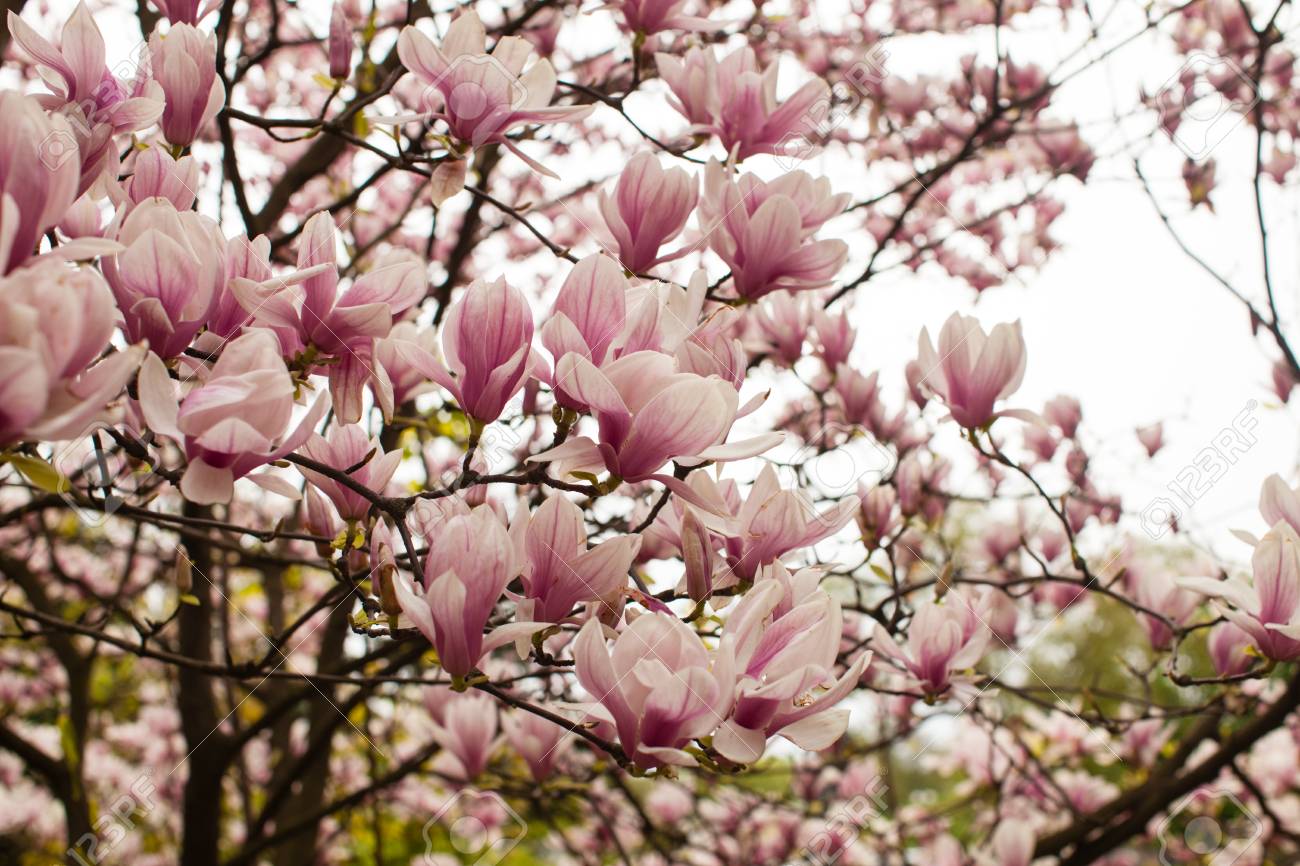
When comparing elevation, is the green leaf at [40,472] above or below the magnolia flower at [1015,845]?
above

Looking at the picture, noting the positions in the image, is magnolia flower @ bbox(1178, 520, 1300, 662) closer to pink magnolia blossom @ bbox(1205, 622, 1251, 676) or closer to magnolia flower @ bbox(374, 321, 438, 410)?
pink magnolia blossom @ bbox(1205, 622, 1251, 676)

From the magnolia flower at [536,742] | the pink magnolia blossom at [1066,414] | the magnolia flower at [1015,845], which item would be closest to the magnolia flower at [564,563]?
the magnolia flower at [536,742]

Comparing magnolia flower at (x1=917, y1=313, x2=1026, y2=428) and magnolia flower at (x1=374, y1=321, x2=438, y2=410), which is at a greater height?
magnolia flower at (x1=374, y1=321, x2=438, y2=410)

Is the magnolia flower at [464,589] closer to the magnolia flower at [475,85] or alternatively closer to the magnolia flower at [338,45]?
the magnolia flower at [475,85]

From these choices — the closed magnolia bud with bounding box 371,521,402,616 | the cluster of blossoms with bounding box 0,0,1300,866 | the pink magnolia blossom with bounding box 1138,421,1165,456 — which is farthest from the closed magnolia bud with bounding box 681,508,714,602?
the pink magnolia blossom with bounding box 1138,421,1165,456

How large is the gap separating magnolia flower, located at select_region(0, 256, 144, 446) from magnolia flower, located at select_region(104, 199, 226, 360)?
0.68ft

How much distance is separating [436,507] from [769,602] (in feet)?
1.42

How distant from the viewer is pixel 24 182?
2.60ft

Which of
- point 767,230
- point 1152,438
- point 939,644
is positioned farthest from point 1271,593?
point 1152,438

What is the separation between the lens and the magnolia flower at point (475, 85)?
4.40ft

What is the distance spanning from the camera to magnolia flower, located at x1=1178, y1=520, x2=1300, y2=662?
131 centimetres

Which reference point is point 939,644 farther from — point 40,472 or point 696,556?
point 40,472

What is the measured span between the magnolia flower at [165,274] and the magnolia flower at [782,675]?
0.65 m

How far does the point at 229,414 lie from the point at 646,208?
694 mm
